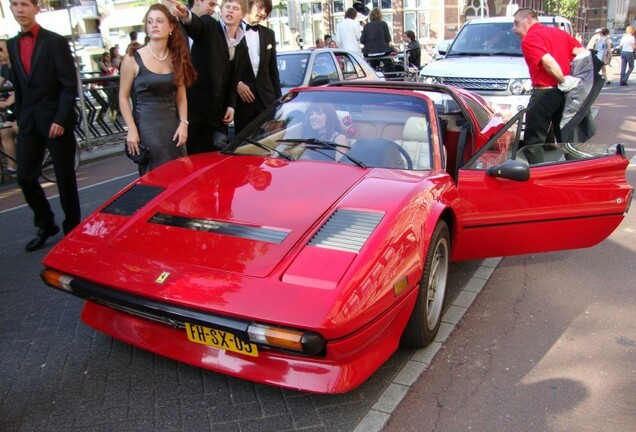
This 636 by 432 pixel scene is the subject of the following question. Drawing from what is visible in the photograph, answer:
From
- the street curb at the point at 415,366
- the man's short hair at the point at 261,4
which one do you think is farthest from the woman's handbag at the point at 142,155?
the street curb at the point at 415,366

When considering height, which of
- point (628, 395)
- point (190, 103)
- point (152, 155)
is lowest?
point (628, 395)

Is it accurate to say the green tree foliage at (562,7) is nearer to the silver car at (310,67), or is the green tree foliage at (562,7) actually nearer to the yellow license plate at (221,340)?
the silver car at (310,67)

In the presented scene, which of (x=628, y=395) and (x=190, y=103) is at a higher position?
(x=190, y=103)

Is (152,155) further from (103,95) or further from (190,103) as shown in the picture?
(103,95)

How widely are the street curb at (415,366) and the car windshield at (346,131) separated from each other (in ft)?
3.18

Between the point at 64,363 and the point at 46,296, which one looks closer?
the point at 64,363

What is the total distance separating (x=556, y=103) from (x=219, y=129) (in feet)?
12.4

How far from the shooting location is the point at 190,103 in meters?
4.81

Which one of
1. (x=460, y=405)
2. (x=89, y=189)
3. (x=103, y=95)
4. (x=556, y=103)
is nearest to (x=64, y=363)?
(x=460, y=405)

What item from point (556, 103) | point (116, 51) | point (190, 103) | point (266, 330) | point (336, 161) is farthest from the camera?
point (116, 51)

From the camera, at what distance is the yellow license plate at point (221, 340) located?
2392mm

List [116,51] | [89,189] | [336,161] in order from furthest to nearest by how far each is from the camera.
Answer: [116,51] → [89,189] → [336,161]

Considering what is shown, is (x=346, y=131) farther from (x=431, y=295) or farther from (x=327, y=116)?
(x=431, y=295)

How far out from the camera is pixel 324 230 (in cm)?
274
